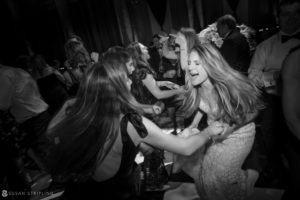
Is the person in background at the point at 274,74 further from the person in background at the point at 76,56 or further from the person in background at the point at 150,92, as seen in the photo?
the person in background at the point at 76,56

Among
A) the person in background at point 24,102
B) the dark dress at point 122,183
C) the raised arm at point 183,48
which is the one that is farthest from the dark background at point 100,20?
the dark dress at point 122,183

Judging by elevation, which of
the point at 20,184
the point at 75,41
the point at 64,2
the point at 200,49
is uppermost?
the point at 64,2

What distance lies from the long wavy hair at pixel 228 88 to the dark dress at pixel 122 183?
2.72ft

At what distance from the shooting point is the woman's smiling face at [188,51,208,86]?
190 cm

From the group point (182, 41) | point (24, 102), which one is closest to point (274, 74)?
point (182, 41)

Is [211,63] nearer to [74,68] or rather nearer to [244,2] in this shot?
[74,68]

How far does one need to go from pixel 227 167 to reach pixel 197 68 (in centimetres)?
87

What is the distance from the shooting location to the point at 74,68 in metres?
3.63

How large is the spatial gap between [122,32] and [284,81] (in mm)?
6086

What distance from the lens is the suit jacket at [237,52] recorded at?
3.21 metres

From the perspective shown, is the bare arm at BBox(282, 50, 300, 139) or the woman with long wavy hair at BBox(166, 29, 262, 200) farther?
the woman with long wavy hair at BBox(166, 29, 262, 200)

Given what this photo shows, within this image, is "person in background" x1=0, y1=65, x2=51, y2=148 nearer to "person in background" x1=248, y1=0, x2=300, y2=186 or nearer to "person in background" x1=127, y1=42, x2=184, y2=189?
"person in background" x1=127, y1=42, x2=184, y2=189

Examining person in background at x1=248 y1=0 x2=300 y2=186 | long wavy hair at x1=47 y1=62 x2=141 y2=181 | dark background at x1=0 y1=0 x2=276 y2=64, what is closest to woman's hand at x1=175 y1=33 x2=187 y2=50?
person in background at x1=248 y1=0 x2=300 y2=186

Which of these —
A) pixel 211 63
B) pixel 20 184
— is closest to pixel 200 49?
pixel 211 63
